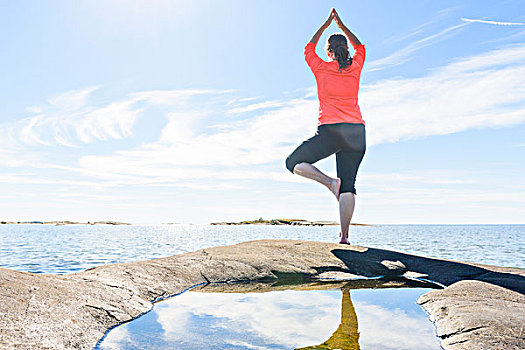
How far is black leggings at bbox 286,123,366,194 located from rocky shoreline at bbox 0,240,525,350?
1032mm

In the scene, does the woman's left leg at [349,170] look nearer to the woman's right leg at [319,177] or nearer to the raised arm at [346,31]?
the woman's right leg at [319,177]

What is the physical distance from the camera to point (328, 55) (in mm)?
5625

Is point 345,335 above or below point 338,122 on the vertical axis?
below

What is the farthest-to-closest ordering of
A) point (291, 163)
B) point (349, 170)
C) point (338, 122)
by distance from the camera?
point (291, 163)
point (349, 170)
point (338, 122)

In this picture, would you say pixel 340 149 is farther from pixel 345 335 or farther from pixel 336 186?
pixel 345 335

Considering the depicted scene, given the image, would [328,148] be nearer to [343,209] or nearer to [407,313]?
[343,209]

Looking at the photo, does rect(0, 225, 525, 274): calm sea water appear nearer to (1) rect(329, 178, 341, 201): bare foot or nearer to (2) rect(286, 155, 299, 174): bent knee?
(2) rect(286, 155, 299, 174): bent knee

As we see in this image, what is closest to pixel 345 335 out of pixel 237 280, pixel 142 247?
pixel 237 280

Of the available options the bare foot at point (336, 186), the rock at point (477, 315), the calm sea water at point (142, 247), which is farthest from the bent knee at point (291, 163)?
the calm sea water at point (142, 247)

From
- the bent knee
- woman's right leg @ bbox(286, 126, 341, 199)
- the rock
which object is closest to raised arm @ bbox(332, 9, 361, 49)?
woman's right leg @ bbox(286, 126, 341, 199)

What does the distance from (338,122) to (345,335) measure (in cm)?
325

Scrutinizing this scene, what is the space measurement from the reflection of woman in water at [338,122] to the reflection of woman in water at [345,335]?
8.37 feet

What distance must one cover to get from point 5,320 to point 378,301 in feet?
8.69

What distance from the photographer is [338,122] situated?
17.0ft
